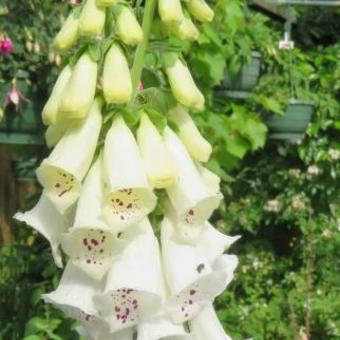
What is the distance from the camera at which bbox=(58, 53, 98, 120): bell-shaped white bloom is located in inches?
57.9

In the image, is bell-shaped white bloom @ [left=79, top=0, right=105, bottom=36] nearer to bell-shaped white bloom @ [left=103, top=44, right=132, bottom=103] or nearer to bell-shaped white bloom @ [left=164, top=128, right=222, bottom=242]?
bell-shaped white bloom @ [left=103, top=44, right=132, bottom=103]

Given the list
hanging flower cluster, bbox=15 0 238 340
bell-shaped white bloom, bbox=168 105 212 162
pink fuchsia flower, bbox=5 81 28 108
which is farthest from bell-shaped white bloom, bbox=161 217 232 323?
pink fuchsia flower, bbox=5 81 28 108

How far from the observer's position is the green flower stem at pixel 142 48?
1.50m

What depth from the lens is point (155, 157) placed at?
148 centimetres

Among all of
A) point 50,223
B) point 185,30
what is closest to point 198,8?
point 185,30

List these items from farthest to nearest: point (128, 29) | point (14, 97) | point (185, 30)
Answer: point (14, 97), point (185, 30), point (128, 29)

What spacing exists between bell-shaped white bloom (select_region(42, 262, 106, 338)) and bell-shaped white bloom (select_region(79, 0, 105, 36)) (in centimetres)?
32

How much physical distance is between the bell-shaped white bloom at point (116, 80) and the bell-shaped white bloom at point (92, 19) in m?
0.04

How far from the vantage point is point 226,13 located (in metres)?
4.00

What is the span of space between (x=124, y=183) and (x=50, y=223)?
6.2 inches

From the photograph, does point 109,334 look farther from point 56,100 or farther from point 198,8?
point 198,8

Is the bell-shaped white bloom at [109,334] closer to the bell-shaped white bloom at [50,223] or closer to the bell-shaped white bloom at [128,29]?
the bell-shaped white bloom at [50,223]

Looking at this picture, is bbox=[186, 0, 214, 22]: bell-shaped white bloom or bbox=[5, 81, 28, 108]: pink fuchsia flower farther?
bbox=[5, 81, 28, 108]: pink fuchsia flower

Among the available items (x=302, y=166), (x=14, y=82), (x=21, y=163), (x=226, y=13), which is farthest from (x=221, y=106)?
(x=302, y=166)
